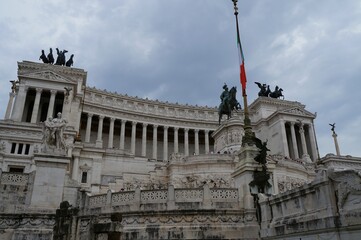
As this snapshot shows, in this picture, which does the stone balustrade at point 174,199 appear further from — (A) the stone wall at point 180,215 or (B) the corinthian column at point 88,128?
(B) the corinthian column at point 88,128

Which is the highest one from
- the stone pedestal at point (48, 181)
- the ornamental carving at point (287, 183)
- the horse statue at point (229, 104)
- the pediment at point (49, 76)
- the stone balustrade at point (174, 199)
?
the pediment at point (49, 76)

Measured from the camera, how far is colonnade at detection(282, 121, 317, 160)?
72.4 m

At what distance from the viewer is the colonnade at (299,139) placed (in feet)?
238

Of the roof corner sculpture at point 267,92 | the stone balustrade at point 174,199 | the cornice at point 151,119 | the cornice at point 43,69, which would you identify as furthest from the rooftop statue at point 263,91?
the stone balustrade at point 174,199

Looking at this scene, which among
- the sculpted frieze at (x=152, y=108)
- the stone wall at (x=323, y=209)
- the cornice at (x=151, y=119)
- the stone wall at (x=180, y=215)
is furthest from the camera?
the sculpted frieze at (x=152, y=108)

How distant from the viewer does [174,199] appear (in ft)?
53.7

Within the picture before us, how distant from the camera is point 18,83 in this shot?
6116cm

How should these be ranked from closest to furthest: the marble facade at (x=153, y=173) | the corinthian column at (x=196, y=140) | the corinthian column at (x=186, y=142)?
the marble facade at (x=153, y=173) < the corinthian column at (x=186, y=142) < the corinthian column at (x=196, y=140)

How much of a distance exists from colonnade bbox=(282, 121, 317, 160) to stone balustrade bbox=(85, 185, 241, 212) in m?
58.0

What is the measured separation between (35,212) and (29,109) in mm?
52346

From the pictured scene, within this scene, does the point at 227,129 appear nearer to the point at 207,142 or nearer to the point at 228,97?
the point at 228,97

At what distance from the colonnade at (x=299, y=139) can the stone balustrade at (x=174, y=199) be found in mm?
58026

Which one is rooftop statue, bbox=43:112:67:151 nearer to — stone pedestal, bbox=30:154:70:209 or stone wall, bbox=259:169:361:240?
stone pedestal, bbox=30:154:70:209

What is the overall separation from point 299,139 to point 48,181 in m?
69.6
